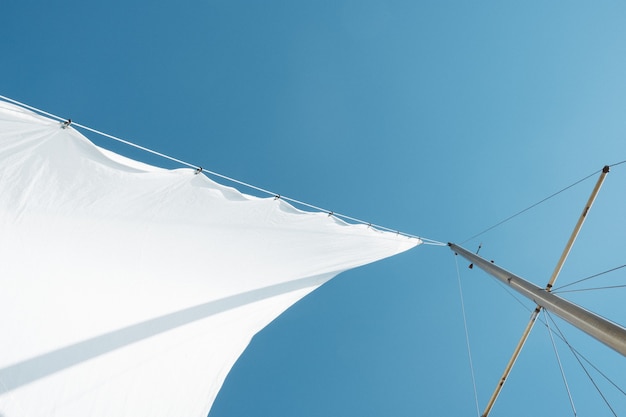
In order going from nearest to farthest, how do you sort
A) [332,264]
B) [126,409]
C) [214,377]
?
[126,409] < [214,377] < [332,264]

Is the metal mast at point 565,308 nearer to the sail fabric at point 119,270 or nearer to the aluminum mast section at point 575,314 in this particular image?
the aluminum mast section at point 575,314

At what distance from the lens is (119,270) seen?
3674 millimetres

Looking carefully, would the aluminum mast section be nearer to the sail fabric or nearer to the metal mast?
the metal mast

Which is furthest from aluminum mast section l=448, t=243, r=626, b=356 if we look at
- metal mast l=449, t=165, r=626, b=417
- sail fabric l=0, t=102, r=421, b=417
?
sail fabric l=0, t=102, r=421, b=417

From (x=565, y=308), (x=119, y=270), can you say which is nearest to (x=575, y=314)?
(x=565, y=308)

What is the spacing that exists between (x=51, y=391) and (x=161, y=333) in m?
1.14

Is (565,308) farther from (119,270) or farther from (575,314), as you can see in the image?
(119,270)

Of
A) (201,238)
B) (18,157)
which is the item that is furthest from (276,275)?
(18,157)

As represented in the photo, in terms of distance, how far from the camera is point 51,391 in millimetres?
3432

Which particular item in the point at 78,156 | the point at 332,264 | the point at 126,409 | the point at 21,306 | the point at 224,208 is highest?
the point at 332,264

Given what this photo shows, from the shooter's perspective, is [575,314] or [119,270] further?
[119,270]

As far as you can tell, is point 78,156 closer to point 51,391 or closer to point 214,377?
point 51,391

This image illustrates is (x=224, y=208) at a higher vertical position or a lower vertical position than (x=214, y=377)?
higher

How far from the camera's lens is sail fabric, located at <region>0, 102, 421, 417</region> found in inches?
112
